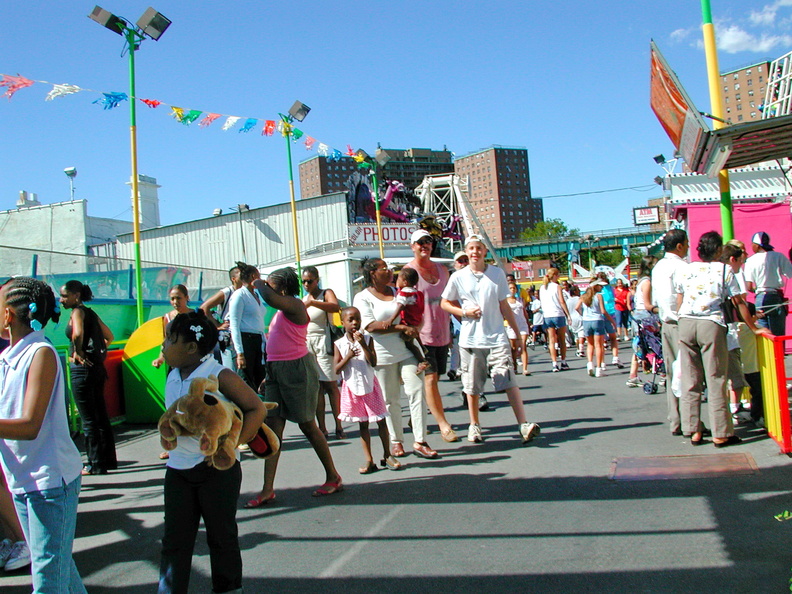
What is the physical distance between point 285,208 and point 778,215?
34376mm

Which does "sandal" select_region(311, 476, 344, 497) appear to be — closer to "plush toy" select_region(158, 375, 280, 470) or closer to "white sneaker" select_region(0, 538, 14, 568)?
"white sneaker" select_region(0, 538, 14, 568)

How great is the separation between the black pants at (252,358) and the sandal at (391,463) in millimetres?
1889

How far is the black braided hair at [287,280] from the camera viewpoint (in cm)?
526

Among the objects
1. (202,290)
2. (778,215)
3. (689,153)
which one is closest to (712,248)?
(689,153)

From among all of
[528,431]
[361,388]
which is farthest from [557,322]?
[361,388]

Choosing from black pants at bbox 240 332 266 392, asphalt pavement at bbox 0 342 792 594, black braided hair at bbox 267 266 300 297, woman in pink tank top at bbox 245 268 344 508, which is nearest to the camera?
asphalt pavement at bbox 0 342 792 594

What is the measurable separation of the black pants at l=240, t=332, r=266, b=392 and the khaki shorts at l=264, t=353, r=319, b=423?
6.54ft

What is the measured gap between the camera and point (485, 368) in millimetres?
6777

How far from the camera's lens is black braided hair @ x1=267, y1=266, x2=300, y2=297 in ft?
17.3

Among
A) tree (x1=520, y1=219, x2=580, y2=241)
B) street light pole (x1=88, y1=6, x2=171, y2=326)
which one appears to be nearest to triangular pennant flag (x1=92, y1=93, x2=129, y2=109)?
street light pole (x1=88, y1=6, x2=171, y2=326)

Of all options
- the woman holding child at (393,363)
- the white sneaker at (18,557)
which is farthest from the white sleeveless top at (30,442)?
the woman holding child at (393,363)

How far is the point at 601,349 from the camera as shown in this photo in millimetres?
11266

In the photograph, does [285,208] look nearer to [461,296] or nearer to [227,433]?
[461,296]

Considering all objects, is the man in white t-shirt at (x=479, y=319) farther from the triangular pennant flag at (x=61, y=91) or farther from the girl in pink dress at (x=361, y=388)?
the triangular pennant flag at (x=61, y=91)
